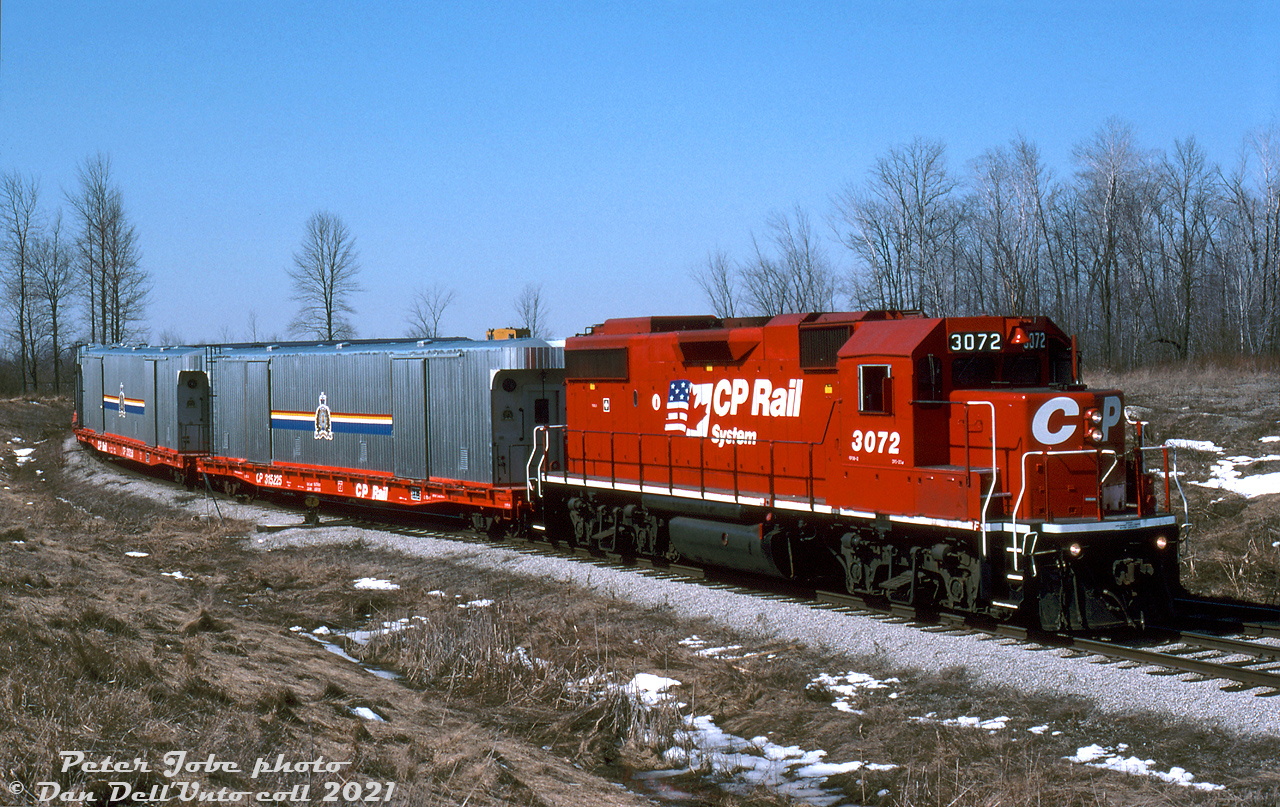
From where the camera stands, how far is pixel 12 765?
257 inches

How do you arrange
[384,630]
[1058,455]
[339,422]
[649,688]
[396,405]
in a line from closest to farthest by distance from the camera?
[649,688] < [1058,455] < [384,630] < [396,405] < [339,422]

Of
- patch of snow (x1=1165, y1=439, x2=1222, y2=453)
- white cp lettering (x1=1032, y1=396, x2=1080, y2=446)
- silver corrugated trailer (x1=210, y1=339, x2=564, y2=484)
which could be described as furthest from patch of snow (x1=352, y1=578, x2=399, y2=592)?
patch of snow (x1=1165, y1=439, x2=1222, y2=453)

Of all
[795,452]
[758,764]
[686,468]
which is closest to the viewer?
[758,764]

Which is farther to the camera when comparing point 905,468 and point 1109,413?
point 905,468

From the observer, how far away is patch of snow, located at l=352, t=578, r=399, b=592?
1584 centimetres

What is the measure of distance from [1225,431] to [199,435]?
27.0m

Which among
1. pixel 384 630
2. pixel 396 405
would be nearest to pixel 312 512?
pixel 396 405

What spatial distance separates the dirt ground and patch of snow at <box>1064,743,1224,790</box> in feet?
0.51

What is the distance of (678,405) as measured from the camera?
16.2 meters

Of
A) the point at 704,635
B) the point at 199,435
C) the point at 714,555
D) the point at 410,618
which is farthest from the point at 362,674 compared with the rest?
the point at 199,435

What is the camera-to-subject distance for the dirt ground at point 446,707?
7.18 metres

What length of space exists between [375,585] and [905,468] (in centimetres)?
849

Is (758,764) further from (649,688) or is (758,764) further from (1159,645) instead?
(1159,645)

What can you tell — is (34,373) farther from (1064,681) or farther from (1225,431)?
(1064,681)
